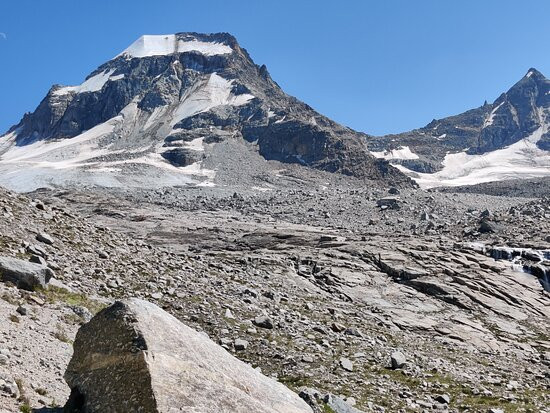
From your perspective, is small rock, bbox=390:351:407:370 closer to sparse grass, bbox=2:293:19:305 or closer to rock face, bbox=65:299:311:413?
rock face, bbox=65:299:311:413

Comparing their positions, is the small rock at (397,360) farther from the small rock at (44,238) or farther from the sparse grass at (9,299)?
the small rock at (44,238)

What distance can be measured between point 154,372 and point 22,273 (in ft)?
31.1

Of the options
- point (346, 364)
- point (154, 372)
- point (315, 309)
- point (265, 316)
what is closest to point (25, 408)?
point (154, 372)

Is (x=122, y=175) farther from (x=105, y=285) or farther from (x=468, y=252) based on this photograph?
(x=105, y=285)

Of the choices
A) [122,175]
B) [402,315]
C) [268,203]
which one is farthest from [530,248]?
[122,175]

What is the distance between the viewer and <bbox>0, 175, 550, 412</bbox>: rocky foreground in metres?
14.2

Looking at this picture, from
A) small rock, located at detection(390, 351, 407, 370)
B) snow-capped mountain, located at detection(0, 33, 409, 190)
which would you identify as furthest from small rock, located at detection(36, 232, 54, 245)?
snow-capped mountain, located at detection(0, 33, 409, 190)

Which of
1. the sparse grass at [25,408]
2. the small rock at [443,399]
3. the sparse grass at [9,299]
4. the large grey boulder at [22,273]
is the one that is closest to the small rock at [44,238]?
the large grey boulder at [22,273]

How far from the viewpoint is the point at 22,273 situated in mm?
15484

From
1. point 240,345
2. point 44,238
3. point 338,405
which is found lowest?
point 338,405

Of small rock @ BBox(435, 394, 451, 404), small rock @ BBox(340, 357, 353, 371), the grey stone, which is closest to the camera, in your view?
the grey stone

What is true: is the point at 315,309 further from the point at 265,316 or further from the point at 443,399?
the point at 443,399

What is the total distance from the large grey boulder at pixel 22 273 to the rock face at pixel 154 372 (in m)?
7.13

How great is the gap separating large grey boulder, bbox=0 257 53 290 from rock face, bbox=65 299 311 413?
713 cm
